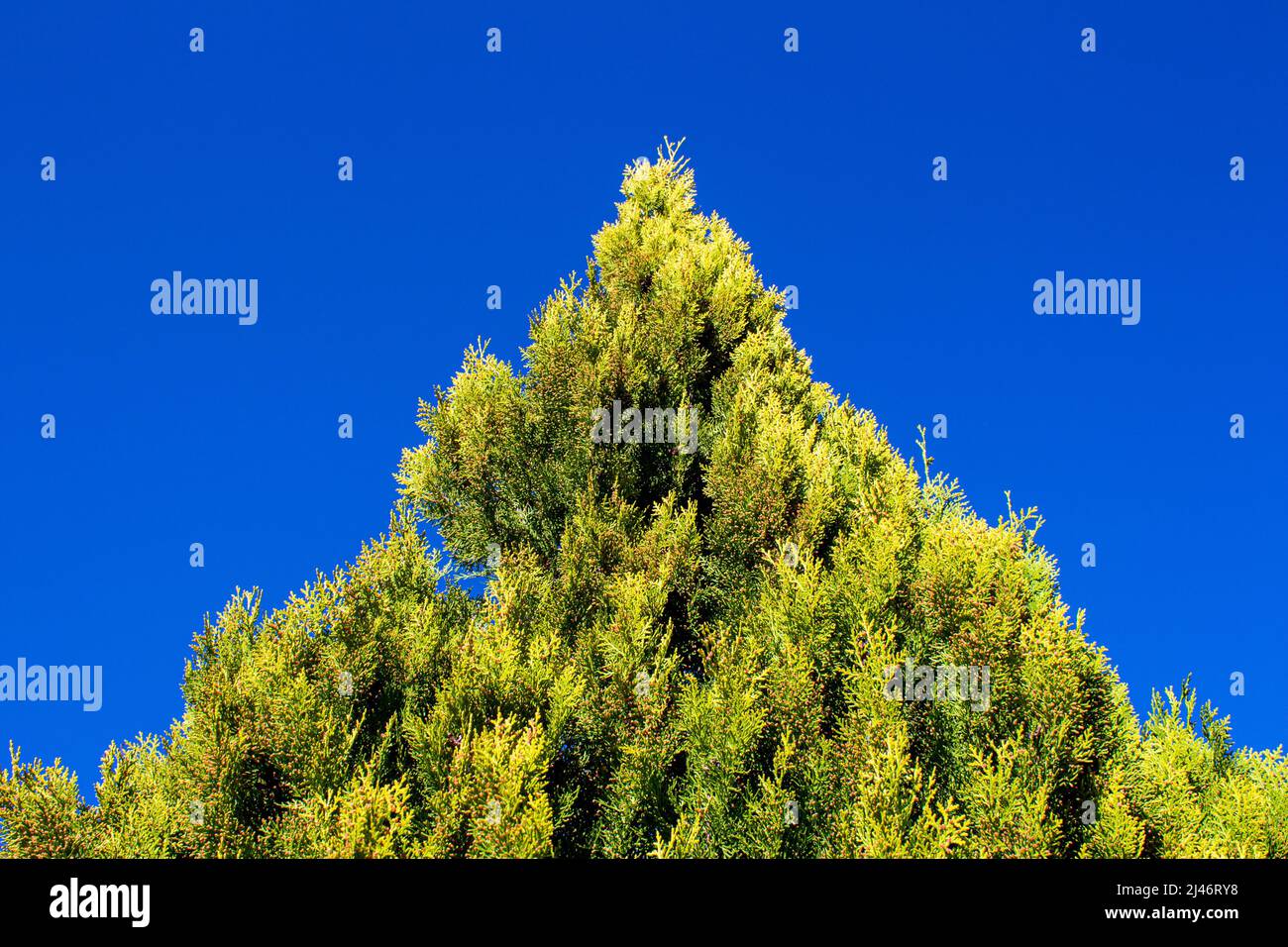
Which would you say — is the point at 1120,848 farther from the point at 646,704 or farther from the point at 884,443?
the point at 884,443

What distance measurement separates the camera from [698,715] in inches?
311

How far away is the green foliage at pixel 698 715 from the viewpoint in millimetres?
7195

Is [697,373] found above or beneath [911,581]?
above

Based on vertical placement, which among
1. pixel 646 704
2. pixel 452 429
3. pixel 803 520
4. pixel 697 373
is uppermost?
pixel 697 373

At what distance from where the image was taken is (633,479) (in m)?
10.9

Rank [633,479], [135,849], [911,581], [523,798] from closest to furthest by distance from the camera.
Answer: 1. [523,798]
2. [135,849]
3. [911,581]
4. [633,479]

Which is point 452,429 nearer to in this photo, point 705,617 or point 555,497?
point 555,497

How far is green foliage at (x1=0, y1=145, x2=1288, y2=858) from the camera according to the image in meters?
7.20

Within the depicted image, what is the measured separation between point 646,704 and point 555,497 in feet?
12.7

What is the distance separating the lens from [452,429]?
468 inches
